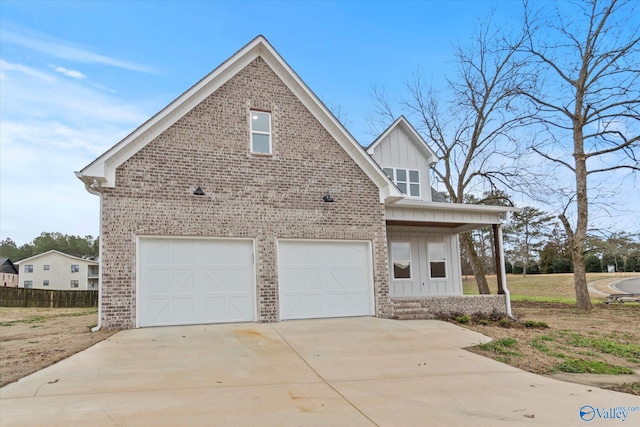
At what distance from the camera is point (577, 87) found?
838 inches

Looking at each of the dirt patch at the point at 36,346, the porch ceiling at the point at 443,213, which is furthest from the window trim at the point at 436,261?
the dirt patch at the point at 36,346

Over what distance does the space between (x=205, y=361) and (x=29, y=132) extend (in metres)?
16.8

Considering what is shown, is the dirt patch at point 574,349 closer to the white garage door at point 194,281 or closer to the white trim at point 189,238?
the white trim at point 189,238

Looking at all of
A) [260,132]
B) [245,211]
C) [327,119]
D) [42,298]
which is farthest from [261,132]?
[42,298]

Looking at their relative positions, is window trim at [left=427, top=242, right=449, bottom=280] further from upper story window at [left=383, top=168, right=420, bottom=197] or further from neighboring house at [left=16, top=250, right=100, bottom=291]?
neighboring house at [left=16, top=250, right=100, bottom=291]

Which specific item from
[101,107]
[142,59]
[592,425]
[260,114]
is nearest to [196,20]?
[142,59]

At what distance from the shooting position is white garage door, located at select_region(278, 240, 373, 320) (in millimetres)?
11781

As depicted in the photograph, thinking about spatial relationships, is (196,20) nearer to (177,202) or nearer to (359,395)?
(177,202)

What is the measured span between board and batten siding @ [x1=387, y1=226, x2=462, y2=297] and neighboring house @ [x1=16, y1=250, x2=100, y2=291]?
4976 cm

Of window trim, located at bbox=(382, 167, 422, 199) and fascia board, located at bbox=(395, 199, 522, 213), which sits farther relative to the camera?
window trim, located at bbox=(382, 167, 422, 199)

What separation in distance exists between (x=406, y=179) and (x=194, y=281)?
930 centimetres

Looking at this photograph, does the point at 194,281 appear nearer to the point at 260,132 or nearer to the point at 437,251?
the point at 260,132

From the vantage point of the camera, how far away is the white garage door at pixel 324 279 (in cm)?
1178

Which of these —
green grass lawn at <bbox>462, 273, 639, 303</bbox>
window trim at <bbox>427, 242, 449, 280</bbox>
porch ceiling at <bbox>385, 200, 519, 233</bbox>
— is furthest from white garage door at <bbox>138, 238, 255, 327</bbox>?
green grass lawn at <bbox>462, 273, 639, 303</bbox>
